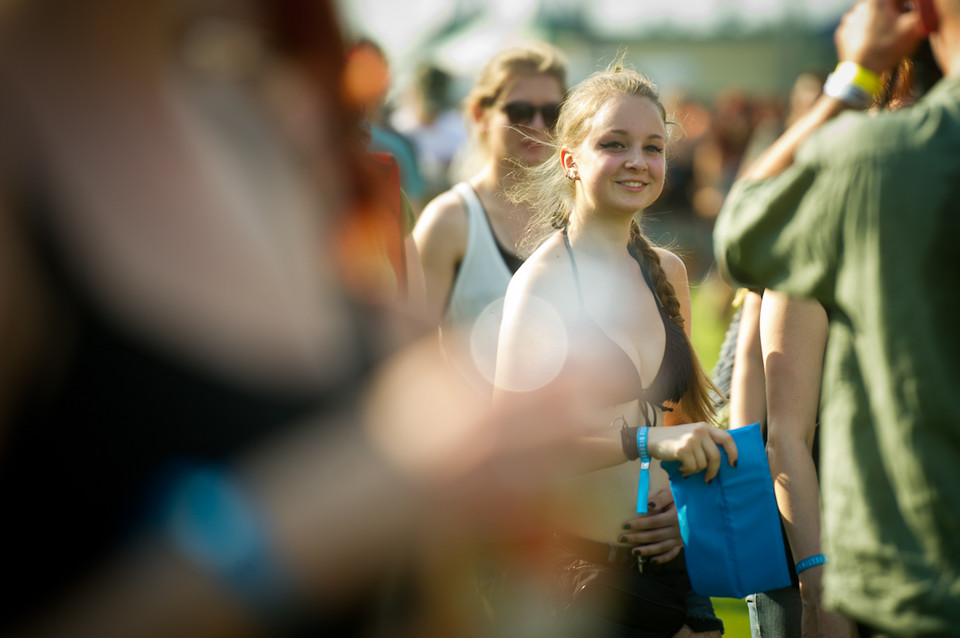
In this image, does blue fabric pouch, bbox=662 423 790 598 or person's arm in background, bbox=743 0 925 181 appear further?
blue fabric pouch, bbox=662 423 790 598

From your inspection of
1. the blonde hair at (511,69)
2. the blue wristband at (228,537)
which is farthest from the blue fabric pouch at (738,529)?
the blonde hair at (511,69)

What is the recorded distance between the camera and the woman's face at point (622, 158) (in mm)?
2801

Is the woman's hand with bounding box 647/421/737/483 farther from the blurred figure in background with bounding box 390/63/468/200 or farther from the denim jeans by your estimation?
the blurred figure in background with bounding box 390/63/468/200

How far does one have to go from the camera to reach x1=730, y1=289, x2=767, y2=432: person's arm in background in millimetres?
2525

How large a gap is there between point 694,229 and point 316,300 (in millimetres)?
13864

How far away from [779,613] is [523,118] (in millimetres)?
2181

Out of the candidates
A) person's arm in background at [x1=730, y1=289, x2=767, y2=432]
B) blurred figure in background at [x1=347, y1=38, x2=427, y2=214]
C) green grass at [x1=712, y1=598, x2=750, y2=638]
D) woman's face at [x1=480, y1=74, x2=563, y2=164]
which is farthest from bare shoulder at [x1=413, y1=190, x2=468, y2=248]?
green grass at [x1=712, y1=598, x2=750, y2=638]

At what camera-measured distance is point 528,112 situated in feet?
12.8

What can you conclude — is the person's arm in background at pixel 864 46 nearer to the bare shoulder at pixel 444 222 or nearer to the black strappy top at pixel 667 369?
the black strappy top at pixel 667 369

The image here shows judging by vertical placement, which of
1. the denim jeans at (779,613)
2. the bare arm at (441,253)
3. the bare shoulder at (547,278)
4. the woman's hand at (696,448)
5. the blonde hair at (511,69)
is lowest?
the denim jeans at (779,613)

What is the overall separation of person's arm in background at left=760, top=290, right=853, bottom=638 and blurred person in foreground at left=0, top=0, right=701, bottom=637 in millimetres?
1435

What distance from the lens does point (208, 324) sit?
990 millimetres

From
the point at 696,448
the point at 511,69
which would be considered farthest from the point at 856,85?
the point at 511,69

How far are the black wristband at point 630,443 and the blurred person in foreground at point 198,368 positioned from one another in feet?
4.46
